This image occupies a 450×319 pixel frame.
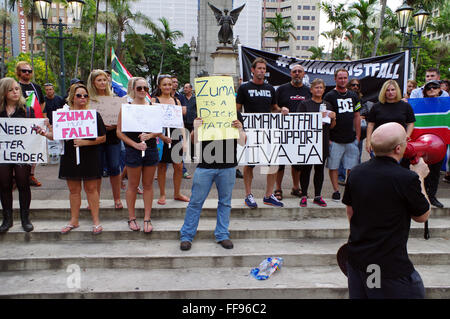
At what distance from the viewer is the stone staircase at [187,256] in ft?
11.1

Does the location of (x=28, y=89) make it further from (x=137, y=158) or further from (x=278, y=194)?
(x=278, y=194)

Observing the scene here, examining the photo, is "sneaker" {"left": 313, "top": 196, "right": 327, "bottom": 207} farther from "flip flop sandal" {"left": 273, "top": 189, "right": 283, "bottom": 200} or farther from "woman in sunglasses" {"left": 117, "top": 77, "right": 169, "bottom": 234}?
"woman in sunglasses" {"left": 117, "top": 77, "right": 169, "bottom": 234}

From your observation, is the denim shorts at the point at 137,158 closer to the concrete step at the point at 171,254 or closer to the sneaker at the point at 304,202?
the concrete step at the point at 171,254

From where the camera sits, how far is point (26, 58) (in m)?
39.2

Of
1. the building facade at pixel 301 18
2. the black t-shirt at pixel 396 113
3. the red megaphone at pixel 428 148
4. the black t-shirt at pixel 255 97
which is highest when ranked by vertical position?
the building facade at pixel 301 18

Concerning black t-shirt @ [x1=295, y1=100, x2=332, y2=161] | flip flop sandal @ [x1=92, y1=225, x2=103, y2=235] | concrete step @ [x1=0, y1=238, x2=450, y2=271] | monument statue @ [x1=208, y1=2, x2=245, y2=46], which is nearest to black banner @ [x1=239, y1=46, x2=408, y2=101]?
black t-shirt @ [x1=295, y1=100, x2=332, y2=161]

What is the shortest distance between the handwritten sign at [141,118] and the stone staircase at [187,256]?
1.27 metres

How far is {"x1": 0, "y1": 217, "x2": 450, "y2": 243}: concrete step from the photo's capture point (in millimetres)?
4234

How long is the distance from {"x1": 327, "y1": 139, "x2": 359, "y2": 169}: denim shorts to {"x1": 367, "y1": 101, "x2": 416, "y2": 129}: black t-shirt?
2.05 feet

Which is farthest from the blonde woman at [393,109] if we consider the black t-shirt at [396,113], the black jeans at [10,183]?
the black jeans at [10,183]

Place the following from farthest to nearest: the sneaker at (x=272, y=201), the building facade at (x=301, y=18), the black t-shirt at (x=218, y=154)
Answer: the building facade at (x=301, y=18) < the sneaker at (x=272, y=201) < the black t-shirt at (x=218, y=154)

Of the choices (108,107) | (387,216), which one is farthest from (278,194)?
(387,216)
